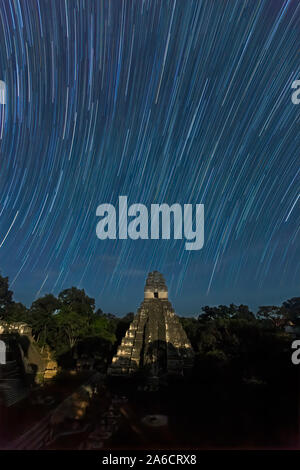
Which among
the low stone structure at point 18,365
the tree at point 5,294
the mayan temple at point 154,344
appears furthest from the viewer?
the tree at point 5,294

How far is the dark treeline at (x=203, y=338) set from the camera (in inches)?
810

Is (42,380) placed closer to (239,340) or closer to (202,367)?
(202,367)

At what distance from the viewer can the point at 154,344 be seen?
23078mm

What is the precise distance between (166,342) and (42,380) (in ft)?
31.4

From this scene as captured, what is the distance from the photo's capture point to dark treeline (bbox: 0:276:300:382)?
2056 centimetres

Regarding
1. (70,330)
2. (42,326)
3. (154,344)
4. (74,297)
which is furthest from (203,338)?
(74,297)

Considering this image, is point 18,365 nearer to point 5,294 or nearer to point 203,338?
point 203,338

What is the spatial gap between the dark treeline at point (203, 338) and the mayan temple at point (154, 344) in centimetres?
169

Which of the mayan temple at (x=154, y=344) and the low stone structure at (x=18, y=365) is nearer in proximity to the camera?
the low stone structure at (x=18, y=365)

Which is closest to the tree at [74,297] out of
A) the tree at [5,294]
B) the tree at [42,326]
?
the tree at [5,294]

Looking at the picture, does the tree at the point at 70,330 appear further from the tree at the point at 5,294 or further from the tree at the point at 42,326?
the tree at the point at 5,294

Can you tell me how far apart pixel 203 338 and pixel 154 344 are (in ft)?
26.1
